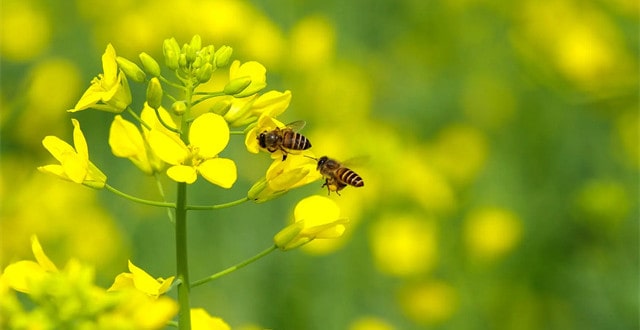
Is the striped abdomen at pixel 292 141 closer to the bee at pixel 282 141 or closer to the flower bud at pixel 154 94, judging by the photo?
the bee at pixel 282 141

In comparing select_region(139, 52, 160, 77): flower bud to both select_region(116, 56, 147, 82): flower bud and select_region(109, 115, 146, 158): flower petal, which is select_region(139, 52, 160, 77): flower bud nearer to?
select_region(116, 56, 147, 82): flower bud

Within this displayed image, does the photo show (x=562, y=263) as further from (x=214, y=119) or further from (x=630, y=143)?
(x=214, y=119)

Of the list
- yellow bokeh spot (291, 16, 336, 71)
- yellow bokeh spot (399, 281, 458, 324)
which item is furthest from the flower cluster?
yellow bokeh spot (291, 16, 336, 71)

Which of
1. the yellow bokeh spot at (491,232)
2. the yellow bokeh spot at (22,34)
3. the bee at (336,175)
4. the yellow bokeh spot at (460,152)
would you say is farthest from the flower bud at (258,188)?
the yellow bokeh spot at (22,34)

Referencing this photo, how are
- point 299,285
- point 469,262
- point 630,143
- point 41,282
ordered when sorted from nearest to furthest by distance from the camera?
point 41,282 < point 299,285 < point 469,262 < point 630,143

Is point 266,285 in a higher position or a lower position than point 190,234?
lower

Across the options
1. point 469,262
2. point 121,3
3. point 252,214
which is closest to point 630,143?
point 469,262
